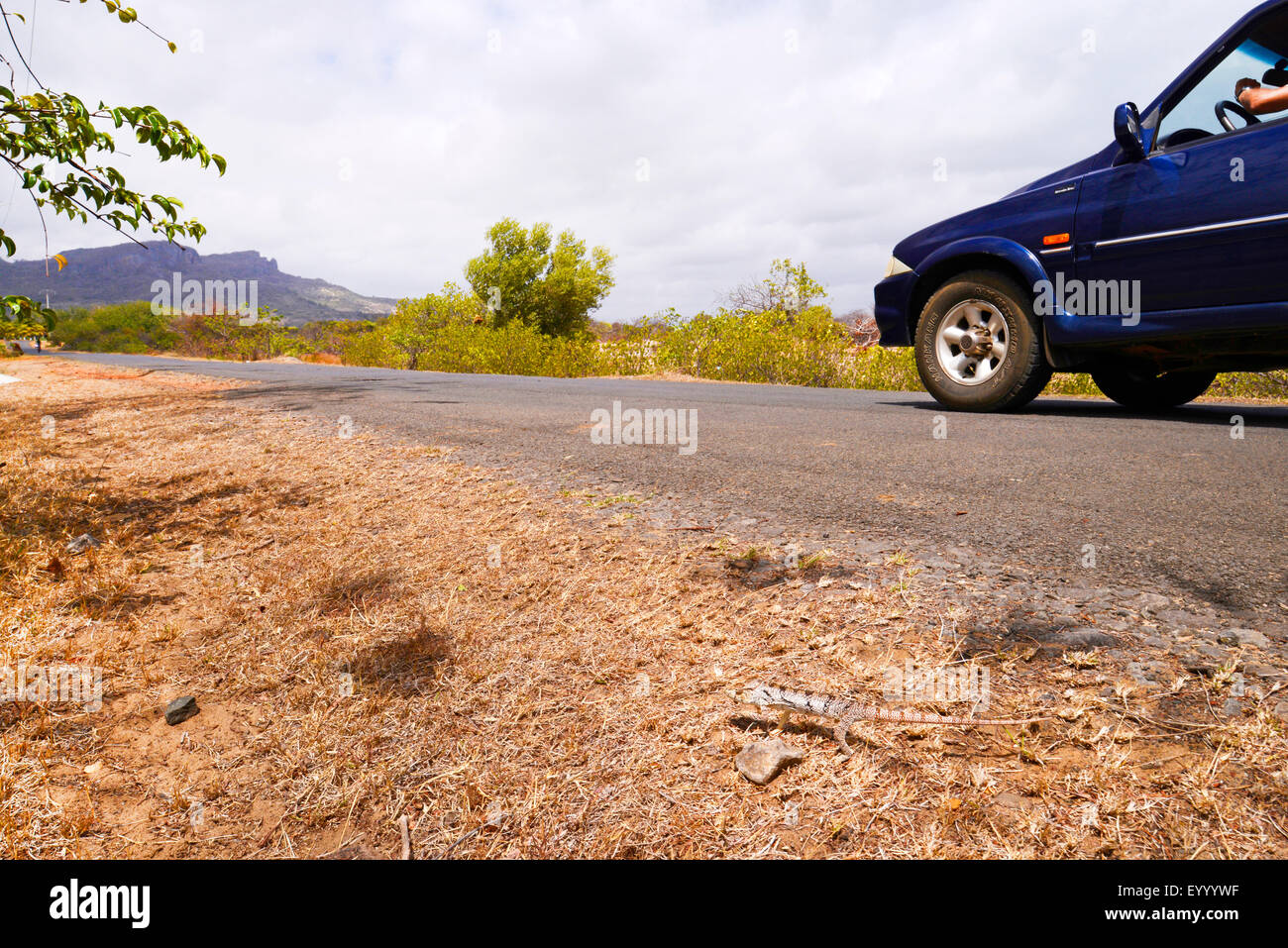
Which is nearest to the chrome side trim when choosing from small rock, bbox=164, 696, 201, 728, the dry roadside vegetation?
the dry roadside vegetation

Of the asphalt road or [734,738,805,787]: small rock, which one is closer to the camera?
[734,738,805,787]: small rock

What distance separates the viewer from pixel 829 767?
1385mm

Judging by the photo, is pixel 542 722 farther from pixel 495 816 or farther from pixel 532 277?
pixel 532 277

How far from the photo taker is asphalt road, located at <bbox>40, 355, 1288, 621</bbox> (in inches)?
86.3

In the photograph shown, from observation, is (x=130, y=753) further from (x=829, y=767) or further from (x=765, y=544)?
(x=765, y=544)

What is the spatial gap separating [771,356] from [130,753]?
46.9 feet

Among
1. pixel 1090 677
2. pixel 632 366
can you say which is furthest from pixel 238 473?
pixel 632 366

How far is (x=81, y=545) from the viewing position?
3.26 m

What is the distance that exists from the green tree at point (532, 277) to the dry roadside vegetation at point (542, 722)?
30739mm

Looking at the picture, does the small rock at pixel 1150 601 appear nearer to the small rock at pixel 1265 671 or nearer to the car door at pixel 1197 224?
the small rock at pixel 1265 671

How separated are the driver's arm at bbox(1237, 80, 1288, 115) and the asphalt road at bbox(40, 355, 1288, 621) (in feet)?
6.90

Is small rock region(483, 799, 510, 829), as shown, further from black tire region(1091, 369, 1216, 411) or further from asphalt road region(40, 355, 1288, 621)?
black tire region(1091, 369, 1216, 411)

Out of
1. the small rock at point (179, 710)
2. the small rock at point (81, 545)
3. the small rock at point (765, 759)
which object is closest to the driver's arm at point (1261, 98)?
the small rock at point (765, 759)

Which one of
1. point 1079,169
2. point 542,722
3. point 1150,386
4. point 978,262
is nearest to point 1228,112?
point 1079,169
